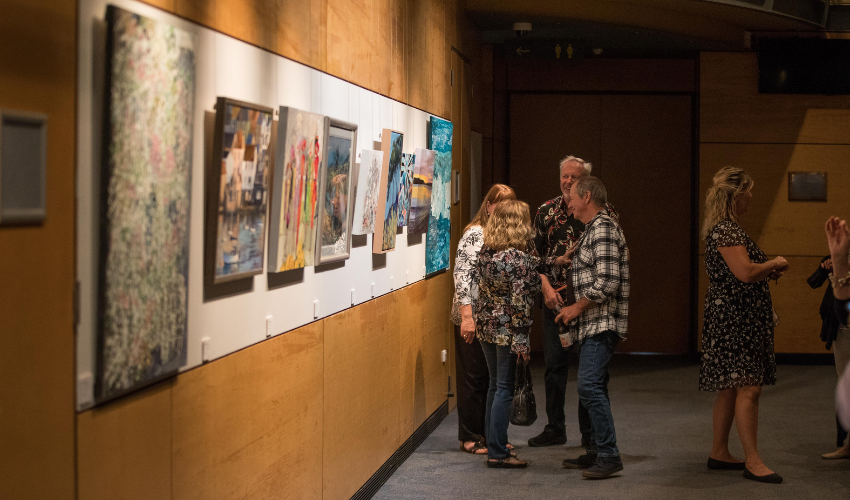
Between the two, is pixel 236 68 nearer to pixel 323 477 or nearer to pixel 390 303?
pixel 323 477

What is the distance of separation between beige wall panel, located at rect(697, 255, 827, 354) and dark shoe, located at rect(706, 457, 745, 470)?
14.3 feet

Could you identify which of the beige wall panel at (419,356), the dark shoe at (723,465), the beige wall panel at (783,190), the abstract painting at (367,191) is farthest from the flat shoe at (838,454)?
the beige wall panel at (783,190)

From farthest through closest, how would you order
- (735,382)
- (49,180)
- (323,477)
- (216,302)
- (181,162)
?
1. (735,382)
2. (323,477)
3. (216,302)
4. (181,162)
5. (49,180)

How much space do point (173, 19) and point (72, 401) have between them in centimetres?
113

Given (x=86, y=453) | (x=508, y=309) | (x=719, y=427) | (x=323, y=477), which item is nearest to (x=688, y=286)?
(x=719, y=427)

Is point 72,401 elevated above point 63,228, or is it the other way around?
point 63,228

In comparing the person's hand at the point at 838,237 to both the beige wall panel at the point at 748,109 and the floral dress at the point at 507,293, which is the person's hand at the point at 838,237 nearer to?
the floral dress at the point at 507,293

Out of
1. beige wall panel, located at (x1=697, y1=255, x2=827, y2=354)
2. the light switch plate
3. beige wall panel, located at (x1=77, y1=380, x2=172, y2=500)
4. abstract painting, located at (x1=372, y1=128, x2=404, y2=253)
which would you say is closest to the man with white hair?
abstract painting, located at (x1=372, y1=128, x2=404, y2=253)

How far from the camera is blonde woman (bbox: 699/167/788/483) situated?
16.3ft

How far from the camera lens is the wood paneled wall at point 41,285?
184 centimetres

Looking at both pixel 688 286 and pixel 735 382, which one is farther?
pixel 688 286

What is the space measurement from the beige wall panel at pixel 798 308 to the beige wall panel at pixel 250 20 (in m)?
7.56

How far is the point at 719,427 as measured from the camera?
17.5ft

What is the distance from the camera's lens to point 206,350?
279 centimetres
